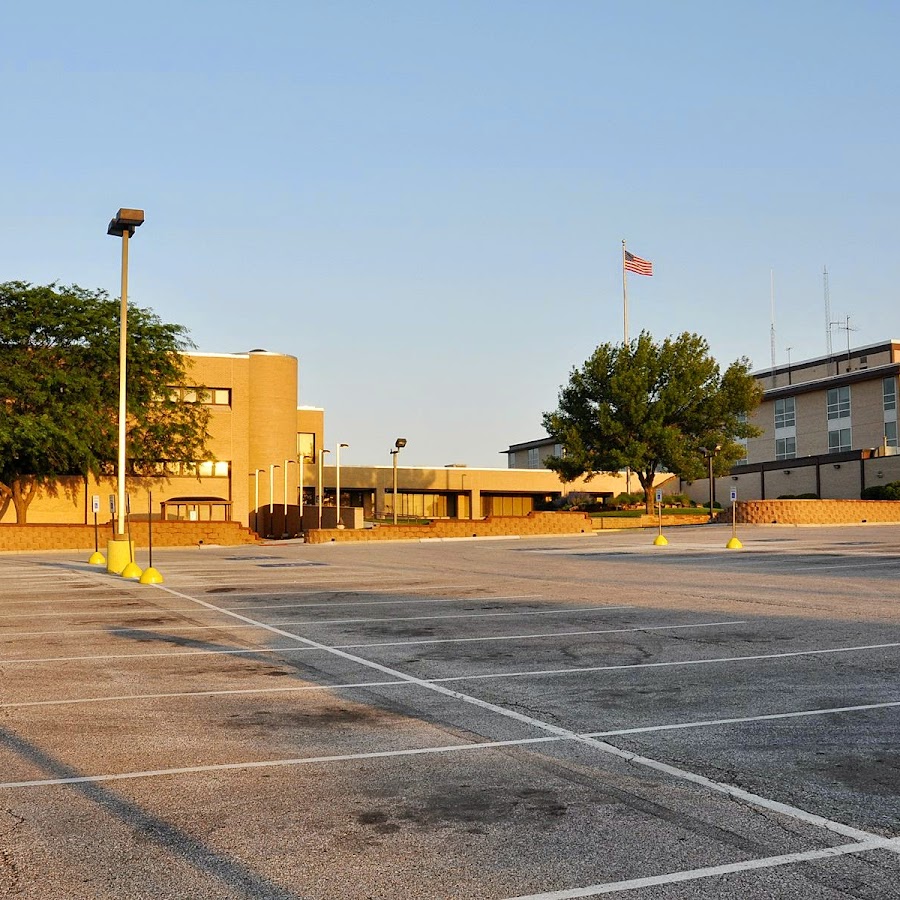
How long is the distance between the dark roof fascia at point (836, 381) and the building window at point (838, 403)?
487 millimetres

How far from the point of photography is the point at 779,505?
56.9 meters

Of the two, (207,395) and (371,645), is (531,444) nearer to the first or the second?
(207,395)

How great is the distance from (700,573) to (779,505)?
112 ft

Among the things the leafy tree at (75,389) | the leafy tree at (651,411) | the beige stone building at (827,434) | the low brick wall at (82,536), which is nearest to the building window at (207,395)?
the leafy tree at (75,389)

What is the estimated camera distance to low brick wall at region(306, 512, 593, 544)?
5194 cm

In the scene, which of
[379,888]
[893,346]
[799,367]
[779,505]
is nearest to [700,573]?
[379,888]

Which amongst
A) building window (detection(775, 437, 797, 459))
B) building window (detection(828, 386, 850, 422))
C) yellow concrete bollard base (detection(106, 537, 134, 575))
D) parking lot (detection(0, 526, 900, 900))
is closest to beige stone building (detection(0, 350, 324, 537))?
yellow concrete bollard base (detection(106, 537, 134, 575))

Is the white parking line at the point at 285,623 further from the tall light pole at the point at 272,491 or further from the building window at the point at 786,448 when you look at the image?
the building window at the point at 786,448

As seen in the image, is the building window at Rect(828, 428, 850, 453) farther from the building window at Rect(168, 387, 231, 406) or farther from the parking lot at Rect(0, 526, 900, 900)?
the parking lot at Rect(0, 526, 900, 900)

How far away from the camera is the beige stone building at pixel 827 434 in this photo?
236 ft

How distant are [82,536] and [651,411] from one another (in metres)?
33.6

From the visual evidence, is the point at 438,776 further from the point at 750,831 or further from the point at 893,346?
the point at 893,346

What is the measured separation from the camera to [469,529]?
55.9 meters

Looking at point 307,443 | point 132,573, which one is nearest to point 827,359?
point 307,443
